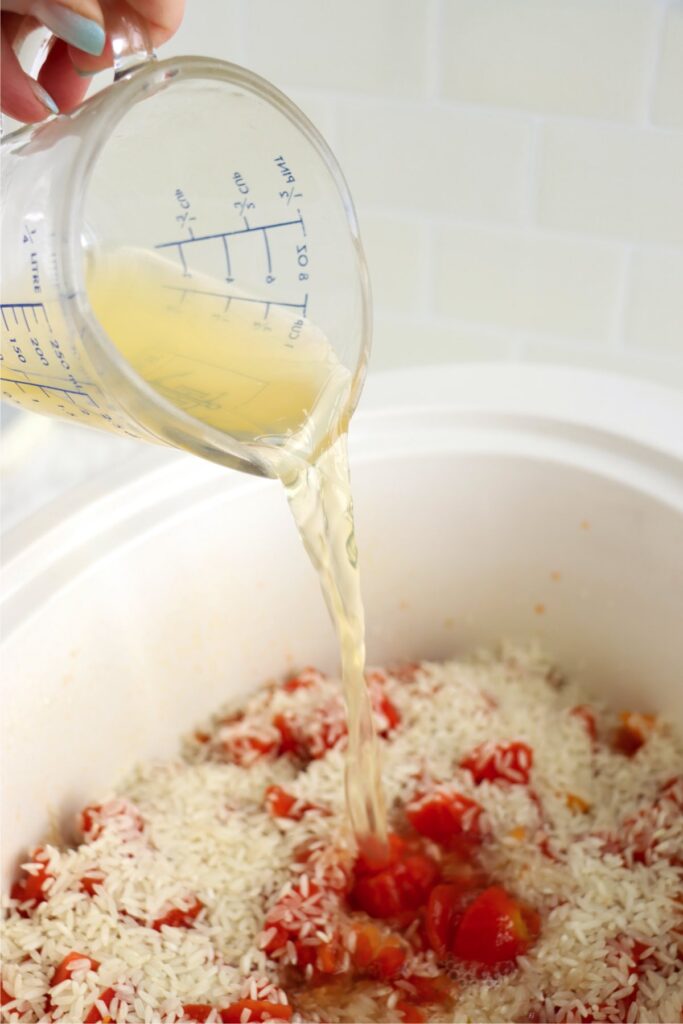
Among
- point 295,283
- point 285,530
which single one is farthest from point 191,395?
point 285,530

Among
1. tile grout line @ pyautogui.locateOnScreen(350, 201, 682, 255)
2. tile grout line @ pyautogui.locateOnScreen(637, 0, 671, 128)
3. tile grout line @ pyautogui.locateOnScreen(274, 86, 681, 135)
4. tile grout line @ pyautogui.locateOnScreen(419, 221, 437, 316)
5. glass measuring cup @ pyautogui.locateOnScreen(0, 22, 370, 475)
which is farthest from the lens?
tile grout line @ pyautogui.locateOnScreen(419, 221, 437, 316)

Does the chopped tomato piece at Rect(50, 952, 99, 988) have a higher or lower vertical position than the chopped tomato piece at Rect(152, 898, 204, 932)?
lower

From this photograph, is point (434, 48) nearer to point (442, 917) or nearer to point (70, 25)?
point (70, 25)

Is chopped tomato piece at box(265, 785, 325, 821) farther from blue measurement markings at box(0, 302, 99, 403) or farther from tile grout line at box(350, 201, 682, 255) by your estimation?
Answer: tile grout line at box(350, 201, 682, 255)

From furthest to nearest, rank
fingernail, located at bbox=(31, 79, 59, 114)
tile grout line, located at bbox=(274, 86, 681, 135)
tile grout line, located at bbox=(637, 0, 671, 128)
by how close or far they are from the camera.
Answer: tile grout line, located at bbox=(274, 86, 681, 135)
tile grout line, located at bbox=(637, 0, 671, 128)
fingernail, located at bbox=(31, 79, 59, 114)

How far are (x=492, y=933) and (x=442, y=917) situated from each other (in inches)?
2.0

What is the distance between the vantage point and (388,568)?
4.11 feet

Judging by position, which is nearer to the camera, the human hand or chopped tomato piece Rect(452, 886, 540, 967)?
the human hand

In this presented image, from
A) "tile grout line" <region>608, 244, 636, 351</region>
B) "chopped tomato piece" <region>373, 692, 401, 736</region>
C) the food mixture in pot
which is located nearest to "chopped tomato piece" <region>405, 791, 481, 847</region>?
the food mixture in pot

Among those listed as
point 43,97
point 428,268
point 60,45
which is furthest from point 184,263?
point 428,268

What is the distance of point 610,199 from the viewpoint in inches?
59.6

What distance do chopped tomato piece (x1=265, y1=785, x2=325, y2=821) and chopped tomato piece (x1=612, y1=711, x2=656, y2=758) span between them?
34cm

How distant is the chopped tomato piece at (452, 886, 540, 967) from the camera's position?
0.93 metres

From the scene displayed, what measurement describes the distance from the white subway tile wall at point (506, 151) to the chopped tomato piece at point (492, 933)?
37.8 inches
